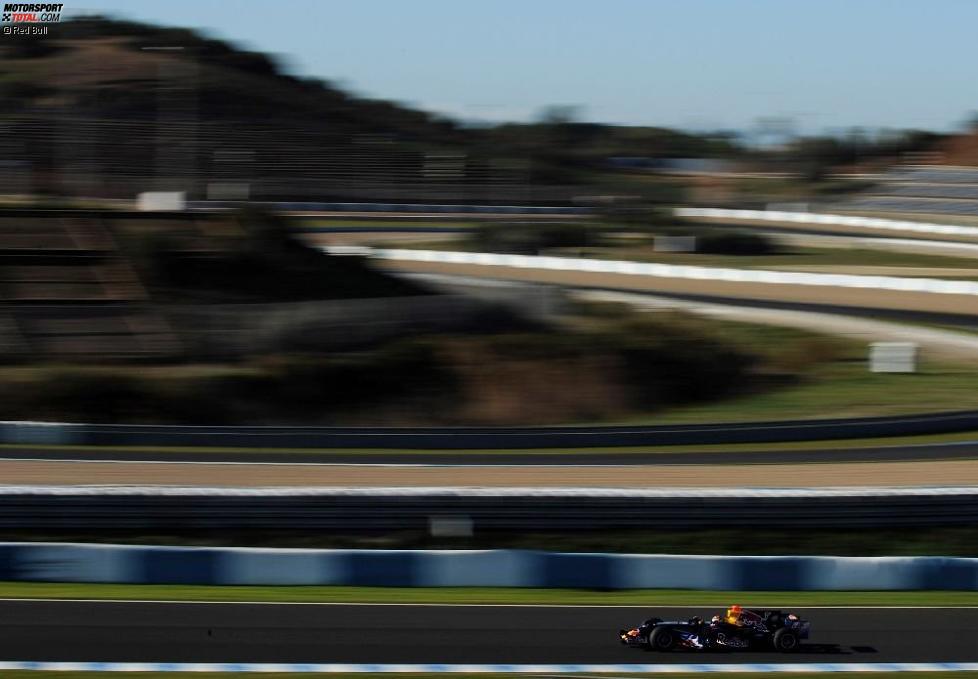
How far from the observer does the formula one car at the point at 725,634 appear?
8.59m

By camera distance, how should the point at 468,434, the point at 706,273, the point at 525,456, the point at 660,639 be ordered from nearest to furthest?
the point at 660,639
the point at 525,456
the point at 468,434
the point at 706,273

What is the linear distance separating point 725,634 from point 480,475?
699 cm

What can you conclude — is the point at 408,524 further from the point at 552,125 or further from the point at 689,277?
the point at 552,125

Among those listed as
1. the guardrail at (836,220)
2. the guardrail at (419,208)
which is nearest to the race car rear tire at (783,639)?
the guardrail at (419,208)

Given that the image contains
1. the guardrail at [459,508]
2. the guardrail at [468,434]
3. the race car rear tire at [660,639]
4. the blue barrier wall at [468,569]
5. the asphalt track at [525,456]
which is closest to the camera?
the race car rear tire at [660,639]

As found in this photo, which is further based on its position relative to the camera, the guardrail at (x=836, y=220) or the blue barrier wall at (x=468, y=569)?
the guardrail at (x=836, y=220)

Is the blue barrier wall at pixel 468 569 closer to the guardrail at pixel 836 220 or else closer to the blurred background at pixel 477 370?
the blurred background at pixel 477 370

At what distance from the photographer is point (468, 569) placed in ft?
35.3

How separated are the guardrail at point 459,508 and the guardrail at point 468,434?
18.3 feet

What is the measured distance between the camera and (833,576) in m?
11.1

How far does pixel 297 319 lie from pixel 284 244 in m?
Result: 8.19

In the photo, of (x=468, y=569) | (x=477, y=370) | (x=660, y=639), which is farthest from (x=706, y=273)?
(x=660, y=639)

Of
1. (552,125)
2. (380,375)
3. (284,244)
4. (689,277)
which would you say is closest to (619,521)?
(380,375)

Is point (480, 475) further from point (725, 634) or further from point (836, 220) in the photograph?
point (836, 220)
